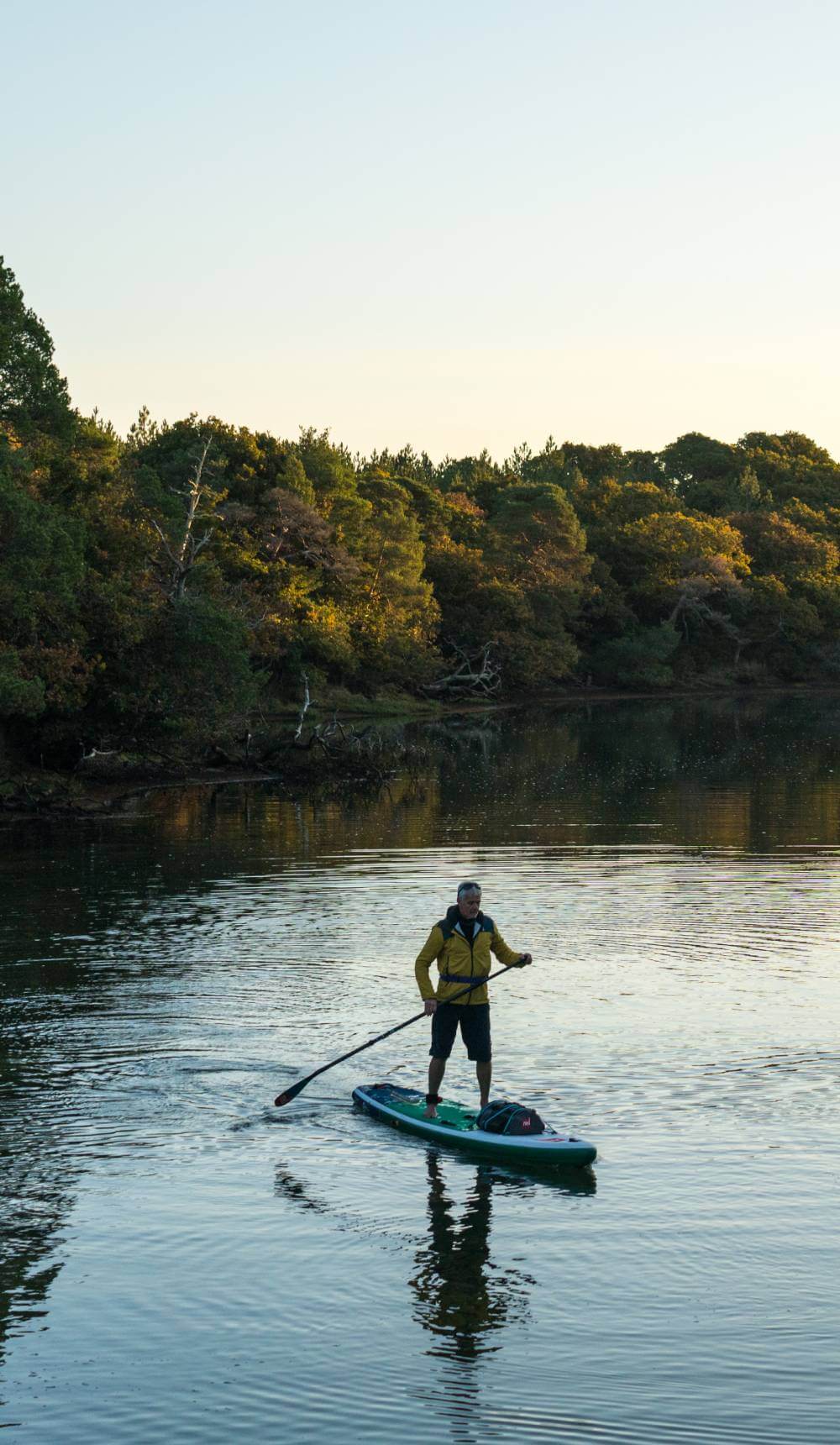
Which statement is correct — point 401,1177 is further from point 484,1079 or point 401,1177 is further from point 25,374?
point 25,374

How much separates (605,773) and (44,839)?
2210cm

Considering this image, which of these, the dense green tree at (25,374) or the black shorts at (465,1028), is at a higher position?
the dense green tree at (25,374)

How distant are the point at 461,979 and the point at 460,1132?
1410 mm

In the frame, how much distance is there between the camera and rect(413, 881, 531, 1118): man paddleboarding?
14102 millimetres

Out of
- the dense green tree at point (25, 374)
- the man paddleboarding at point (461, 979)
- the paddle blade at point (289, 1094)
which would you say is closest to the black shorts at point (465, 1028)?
the man paddleboarding at point (461, 979)

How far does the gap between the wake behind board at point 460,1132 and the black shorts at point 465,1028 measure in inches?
19.3

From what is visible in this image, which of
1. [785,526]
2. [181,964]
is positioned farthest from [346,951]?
[785,526]

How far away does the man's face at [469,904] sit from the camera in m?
13.8

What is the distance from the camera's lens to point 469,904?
13.9 m

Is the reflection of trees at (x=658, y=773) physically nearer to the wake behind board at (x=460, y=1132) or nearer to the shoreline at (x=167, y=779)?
the shoreline at (x=167, y=779)

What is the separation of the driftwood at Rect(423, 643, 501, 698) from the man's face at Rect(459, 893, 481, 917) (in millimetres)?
78424

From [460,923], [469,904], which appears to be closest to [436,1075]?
[460,923]

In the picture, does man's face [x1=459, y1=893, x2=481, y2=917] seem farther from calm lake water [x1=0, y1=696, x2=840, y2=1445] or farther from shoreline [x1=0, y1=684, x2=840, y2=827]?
A: shoreline [x1=0, y1=684, x2=840, y2=827]

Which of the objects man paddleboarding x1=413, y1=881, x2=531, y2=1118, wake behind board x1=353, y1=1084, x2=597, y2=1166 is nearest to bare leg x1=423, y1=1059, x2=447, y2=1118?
man paddleboarding x1=413, y1=881, x2=531, y2=1118
